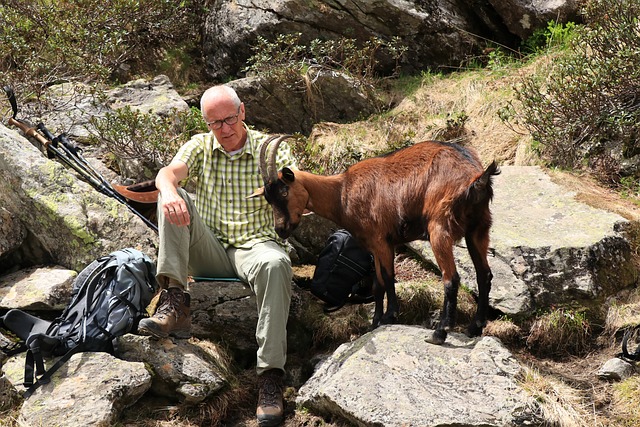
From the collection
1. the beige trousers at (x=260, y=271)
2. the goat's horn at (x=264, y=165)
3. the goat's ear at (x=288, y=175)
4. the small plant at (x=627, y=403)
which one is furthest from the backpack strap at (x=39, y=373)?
the small plant at (x=627, y=403)

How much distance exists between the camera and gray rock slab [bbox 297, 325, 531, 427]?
422cm

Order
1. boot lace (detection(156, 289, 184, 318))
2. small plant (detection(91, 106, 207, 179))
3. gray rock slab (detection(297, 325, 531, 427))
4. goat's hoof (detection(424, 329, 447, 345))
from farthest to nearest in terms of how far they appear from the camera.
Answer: small plant (detection(91, 106, 207, 179)) → boot lace (detection(156, 289, 184, 318)) → goat's hoof (detection(424, 329, 447, 345)) → gray rock slab (detection(297, 325, 531, 427))

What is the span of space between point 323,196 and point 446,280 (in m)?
1.22

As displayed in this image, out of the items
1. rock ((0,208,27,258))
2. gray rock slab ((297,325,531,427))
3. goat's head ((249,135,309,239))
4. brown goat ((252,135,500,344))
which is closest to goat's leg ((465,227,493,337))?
brown goat ((252,135,500,344))

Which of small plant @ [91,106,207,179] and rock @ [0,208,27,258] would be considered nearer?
rock @ [0,208,27,258]

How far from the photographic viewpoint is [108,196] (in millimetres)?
6207

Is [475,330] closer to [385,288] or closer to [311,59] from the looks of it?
[385,288]

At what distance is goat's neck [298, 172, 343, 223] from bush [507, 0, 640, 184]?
2.89 metres

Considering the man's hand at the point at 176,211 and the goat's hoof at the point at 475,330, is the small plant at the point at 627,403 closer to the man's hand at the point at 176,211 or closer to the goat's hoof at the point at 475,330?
the goat's hoof at the point at 475,330

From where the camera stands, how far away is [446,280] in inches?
188

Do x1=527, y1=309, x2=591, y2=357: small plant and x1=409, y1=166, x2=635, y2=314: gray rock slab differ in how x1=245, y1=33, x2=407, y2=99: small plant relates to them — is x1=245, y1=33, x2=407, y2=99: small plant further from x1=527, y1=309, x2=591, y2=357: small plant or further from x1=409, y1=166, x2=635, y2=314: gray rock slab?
x1=527, y1=309, x2=591, y2=357: small plant

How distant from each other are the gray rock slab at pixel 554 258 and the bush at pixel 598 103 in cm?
120

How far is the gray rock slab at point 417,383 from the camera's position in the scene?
4219mm

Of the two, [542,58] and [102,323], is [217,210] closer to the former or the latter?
[102,323]
